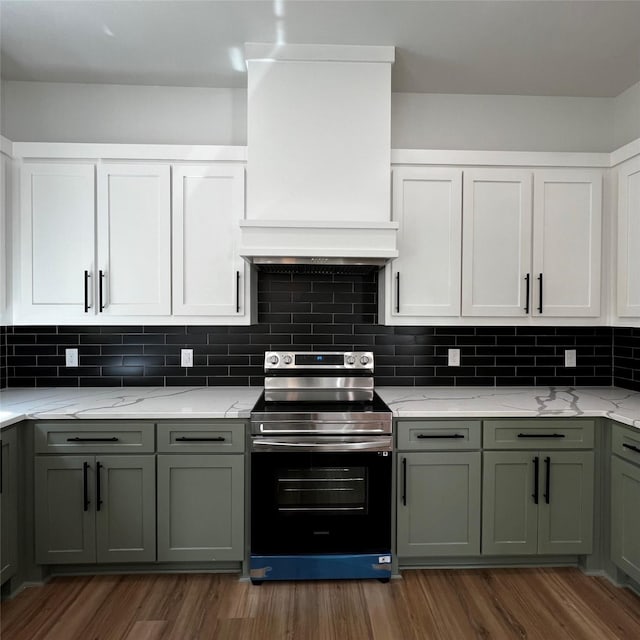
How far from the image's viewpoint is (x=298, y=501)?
221 centimetres

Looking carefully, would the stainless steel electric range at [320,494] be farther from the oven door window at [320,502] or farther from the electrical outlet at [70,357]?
the electrical outlet at [70,357]

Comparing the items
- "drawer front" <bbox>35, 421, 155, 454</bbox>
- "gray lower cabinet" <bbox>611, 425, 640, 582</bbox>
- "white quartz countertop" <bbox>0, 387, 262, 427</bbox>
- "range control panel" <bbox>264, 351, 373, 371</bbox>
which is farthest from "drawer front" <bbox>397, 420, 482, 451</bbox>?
"drawer front" <bbox>35, 421, 155, 454</bbox>

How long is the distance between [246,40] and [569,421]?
8.64ft

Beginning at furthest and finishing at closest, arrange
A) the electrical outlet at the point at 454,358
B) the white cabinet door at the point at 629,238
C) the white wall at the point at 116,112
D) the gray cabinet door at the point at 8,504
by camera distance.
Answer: the electrical outlet at the point at 454,358
the white wall at the point at 116,112
the white cabinet door at the point at 629,238
the gray cabinet door at the point at 8,504

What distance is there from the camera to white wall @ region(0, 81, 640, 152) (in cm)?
284

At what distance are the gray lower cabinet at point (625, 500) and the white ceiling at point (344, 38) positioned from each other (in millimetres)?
2036

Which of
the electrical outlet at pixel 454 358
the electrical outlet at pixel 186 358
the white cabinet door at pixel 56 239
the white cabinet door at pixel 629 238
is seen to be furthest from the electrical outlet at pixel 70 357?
the white cabinet door at pixel 629 238

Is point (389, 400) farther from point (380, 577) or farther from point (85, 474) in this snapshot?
point (85, 474)

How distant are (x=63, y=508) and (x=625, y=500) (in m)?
2.78

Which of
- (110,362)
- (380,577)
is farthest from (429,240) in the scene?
(110,362)

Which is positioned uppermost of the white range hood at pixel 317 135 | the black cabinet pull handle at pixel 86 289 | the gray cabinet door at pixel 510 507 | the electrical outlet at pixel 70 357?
the white range hood at pixel 317 135

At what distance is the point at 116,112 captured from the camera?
2846mm

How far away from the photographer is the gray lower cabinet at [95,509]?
7.24 feet

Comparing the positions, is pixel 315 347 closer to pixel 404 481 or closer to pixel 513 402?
pixel 404 481
